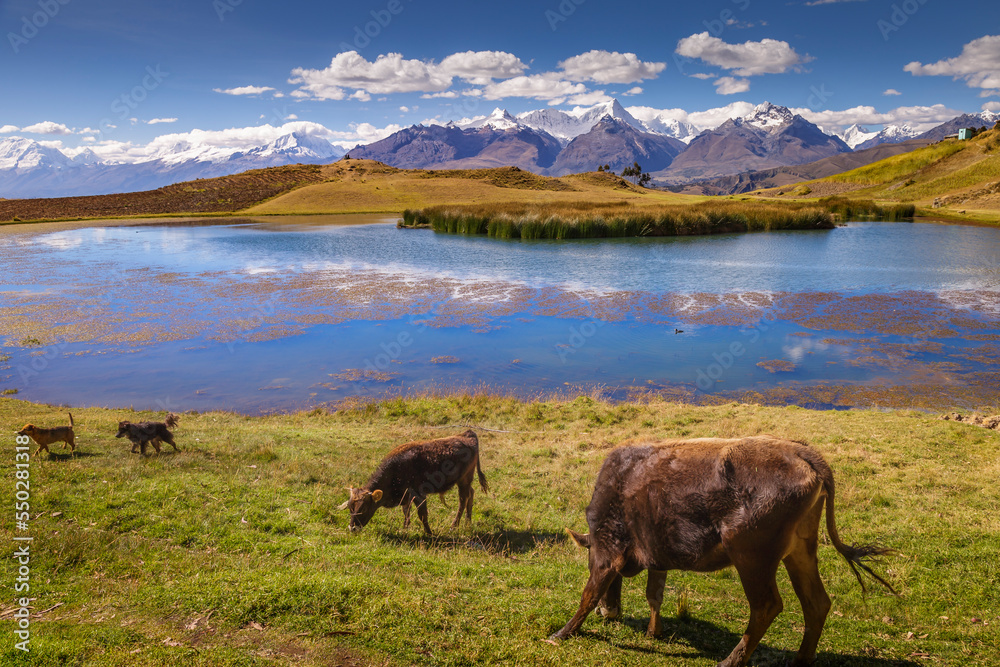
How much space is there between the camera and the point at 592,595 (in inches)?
221

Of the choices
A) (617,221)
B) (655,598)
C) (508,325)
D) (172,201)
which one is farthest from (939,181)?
(172,201)

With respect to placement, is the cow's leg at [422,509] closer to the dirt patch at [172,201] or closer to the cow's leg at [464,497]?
the cow's leg at [464,497]

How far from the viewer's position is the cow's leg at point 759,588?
4730mm

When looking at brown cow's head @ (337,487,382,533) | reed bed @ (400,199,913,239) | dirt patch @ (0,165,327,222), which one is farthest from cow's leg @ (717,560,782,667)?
dirt patch @ (0,165,327,222)

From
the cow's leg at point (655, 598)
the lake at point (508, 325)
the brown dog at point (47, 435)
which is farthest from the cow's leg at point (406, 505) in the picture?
the lake at point (508, 325)

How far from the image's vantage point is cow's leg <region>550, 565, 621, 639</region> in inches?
218

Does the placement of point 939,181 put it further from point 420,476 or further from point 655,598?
point 655,598

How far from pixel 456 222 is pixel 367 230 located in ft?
39.0

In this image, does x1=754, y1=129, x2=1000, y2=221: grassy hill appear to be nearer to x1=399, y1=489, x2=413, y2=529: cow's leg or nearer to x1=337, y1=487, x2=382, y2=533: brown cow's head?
x1=399, y1=489, x2=413, y2=529: cow's leg

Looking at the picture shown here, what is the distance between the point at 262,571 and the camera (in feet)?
21.0

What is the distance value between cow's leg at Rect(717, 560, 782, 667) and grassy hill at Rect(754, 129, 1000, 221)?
81609 mm

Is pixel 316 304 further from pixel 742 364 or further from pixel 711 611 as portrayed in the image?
pixel 711 611

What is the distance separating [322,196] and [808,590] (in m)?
115

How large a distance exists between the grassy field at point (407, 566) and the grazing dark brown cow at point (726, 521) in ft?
2.29
